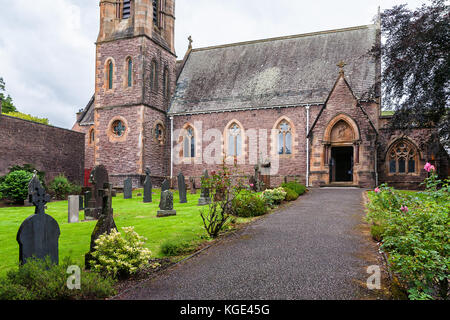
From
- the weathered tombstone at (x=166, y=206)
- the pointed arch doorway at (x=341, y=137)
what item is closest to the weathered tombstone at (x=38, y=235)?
the weathered tombstone at (x=166, y=206)

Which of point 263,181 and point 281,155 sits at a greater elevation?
point 281,155

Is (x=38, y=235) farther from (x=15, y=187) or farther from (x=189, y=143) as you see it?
(x=189, y=143)

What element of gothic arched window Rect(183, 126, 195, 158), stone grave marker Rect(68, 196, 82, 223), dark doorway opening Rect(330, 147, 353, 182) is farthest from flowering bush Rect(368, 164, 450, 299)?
gothic arched window Rect(183, 126, 195, 158)

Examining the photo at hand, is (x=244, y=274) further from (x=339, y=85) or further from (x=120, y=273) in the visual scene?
(x=339, y=85)

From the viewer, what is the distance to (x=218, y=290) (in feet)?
17.2

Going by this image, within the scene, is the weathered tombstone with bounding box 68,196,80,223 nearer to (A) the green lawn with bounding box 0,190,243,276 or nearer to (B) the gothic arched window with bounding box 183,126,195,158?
(A) the green lawn with bounding box 0,190,243,276

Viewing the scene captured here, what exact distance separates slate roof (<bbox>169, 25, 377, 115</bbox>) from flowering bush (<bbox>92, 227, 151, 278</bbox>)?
2055 centimetres

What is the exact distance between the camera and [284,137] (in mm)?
25672

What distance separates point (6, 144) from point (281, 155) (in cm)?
1793

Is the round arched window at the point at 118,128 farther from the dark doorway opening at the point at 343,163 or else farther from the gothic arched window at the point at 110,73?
the dark doorway opening at the point at 343,163

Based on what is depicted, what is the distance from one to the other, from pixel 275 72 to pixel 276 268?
2349cm

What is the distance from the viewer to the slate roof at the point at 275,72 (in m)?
25.3
